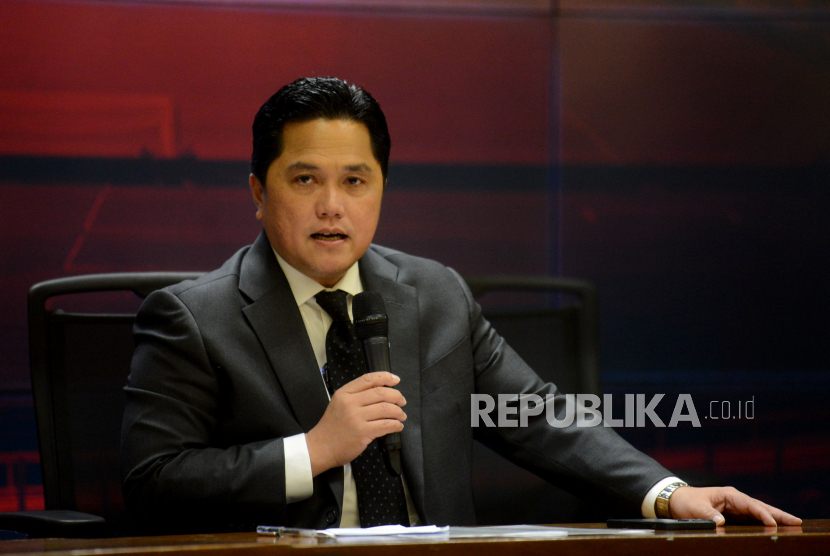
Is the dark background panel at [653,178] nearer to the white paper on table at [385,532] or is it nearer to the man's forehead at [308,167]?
the man's forehead at [308,167]

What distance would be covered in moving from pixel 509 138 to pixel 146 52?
3.95 feet

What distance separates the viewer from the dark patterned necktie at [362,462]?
5.03 ft

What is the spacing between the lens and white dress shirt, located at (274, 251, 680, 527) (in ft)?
4.62

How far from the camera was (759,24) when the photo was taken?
273cm

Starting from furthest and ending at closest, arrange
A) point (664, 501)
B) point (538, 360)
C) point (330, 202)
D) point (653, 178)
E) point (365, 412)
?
point (653, 178), point (538, 360), point (330, 202), point (664, 501), point (365, 412)

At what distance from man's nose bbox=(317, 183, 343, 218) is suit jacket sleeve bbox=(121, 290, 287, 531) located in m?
0.33

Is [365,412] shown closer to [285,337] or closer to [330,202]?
[285,337]

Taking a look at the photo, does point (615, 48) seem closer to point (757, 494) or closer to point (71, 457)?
point (757, 494)

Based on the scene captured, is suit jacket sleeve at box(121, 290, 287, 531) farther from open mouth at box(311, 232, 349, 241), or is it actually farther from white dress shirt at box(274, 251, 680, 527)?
open mouth at box(311, 232, 349, 241)

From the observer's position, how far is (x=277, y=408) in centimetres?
152

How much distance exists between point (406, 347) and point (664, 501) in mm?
580

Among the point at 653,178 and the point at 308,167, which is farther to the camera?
the point at 653,178

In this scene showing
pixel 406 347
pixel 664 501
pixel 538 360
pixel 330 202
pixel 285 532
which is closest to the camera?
pixel 285 532

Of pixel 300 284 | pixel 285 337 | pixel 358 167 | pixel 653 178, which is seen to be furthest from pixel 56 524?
pixel 653 178
